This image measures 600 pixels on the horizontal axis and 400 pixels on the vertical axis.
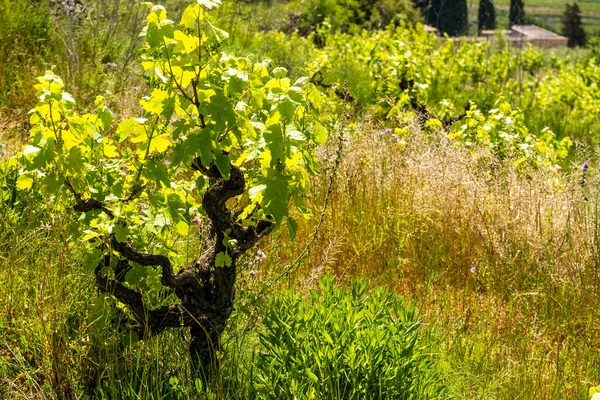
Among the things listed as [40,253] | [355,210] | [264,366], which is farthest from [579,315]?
[40,253]

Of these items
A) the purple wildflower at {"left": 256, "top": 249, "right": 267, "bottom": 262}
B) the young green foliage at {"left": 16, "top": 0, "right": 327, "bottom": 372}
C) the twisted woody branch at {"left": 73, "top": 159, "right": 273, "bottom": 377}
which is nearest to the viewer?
the young green foliage at {"left": 16, "top": 0, "right": 327, "bottom": 372}

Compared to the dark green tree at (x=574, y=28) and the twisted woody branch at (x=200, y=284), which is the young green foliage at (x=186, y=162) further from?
the dark green tree at (x=574, y=28)

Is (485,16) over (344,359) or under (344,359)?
under

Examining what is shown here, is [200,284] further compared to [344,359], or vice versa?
[200,284]

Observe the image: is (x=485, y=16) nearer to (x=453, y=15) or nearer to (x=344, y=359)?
(x=344, y=359)

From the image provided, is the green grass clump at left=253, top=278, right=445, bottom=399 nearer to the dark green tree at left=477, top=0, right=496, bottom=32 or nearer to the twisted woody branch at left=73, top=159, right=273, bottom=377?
the twisted woody branch at left=73, top=159, right=273, bottom=377

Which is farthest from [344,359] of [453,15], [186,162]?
[453,15]

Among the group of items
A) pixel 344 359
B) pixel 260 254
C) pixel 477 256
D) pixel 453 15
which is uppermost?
pixel 344 359

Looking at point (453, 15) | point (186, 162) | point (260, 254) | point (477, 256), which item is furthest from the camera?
point (453, 15)

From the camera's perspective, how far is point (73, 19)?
19.3ft

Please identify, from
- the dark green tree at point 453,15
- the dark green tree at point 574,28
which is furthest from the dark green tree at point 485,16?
A: the dark green tree at point 574,28

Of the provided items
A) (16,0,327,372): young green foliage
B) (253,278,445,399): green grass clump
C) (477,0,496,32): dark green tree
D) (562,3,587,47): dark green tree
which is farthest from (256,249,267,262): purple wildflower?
(562,3,587,47): dark green tree

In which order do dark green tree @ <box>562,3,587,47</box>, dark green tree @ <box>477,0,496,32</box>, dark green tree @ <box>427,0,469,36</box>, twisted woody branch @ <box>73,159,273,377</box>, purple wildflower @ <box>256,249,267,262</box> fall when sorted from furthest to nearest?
dark green tree @ <box>562,3,587,47</box>, dark green tree @ <box>427,0,469,36</box>, dark green tree @ <box>477,0,496,32</box>, purple wildflower @ <box>256,249,267,262</box>, twisted woody branch @ <box>73,159,273,377</box>

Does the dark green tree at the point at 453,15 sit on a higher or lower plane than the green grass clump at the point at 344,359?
lower
